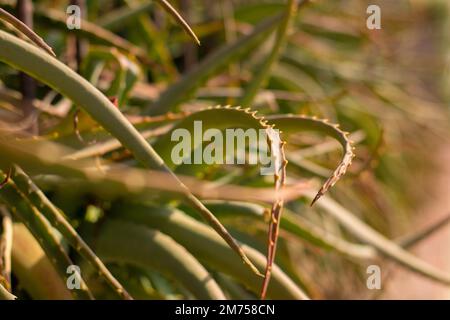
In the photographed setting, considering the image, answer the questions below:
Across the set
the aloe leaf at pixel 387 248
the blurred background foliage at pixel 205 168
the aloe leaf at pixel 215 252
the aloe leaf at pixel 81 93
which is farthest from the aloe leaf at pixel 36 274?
the aloe leaf at pixel 387 248

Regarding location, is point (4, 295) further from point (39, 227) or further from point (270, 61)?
point (270, 61)

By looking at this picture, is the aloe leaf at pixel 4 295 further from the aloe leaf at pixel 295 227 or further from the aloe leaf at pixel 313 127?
the aloe leaf at pixel 295 227

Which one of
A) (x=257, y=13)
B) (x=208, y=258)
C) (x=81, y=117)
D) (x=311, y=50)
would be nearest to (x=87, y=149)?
(x=81, y=117)

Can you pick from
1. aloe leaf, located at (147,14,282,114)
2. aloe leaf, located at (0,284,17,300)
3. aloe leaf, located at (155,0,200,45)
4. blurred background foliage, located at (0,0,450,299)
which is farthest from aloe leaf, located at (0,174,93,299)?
aloe leaf, located at (147,14,282,114)

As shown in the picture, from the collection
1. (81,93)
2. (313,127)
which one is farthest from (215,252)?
(81,93)

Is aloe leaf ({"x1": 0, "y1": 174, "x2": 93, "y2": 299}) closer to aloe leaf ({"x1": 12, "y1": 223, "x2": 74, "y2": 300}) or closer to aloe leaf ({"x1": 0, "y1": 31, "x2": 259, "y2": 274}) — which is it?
aloe leaf ({"x1": 12, "y1": 223, "x2": 74, "y2": 300})

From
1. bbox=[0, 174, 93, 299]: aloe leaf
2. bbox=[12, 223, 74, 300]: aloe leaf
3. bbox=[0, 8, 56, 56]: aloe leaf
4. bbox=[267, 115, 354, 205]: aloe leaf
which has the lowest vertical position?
bbox=[12, 223, 74, 300]: aloe leaf

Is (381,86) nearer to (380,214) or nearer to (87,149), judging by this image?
(380,214)
